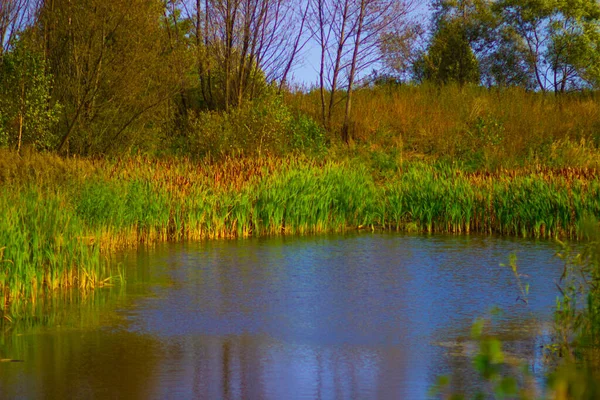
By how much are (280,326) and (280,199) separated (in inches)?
252

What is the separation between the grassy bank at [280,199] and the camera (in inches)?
481

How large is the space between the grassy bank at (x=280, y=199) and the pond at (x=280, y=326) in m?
1.03

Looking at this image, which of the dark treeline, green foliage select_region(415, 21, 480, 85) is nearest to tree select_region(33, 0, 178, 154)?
the dark treeline

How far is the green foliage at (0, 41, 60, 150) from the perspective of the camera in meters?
17.1

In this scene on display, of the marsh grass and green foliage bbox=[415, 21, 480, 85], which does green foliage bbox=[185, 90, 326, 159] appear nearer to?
the marsh grass

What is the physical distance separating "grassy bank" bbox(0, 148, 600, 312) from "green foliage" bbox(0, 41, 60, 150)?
8.49 ft

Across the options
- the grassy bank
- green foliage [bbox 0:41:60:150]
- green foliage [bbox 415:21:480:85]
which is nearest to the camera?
the grassy bank

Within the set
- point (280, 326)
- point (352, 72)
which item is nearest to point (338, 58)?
point (352, 72)

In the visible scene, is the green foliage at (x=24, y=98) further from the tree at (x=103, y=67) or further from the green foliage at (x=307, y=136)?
the green foliage at (x=307, y=136)

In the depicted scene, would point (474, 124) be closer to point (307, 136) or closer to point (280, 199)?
point (307, 136)

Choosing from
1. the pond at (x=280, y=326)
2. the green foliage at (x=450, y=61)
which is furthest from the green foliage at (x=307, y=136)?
the green foliage at (x=450, y=61)

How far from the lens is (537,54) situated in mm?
38719

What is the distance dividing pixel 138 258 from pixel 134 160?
4.84 m

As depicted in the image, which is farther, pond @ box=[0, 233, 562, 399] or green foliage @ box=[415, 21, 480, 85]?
green foliage @ box=[415, 21, 480, 85]
